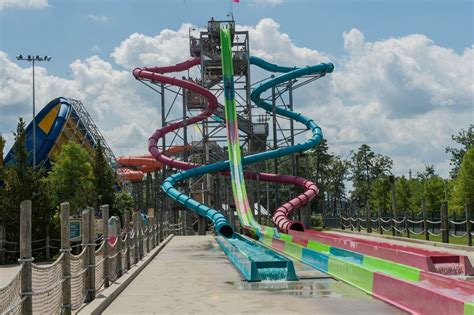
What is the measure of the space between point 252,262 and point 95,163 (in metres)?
26.0

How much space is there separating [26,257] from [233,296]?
510cm

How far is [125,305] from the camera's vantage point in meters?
10.3

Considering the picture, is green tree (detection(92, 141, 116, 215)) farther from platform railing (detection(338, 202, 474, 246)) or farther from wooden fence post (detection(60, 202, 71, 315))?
wooden fence post (detection(60, 202, 71, 315))

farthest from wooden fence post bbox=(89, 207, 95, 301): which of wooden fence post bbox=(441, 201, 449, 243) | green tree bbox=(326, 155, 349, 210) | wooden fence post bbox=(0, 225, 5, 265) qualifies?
green tree bbox=(326, 155, 349, 210)

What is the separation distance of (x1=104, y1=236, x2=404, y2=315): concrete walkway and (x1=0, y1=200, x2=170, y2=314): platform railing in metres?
0.51

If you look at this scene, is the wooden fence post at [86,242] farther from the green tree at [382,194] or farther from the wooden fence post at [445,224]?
the green tree at [382,194]

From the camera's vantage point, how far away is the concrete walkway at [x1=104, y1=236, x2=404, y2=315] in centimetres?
940

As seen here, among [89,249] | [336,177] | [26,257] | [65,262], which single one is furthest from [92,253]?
[336,177]

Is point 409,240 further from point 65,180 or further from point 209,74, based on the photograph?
point 65,180

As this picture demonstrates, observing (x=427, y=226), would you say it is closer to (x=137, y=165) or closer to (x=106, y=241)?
(x=106, y=241)

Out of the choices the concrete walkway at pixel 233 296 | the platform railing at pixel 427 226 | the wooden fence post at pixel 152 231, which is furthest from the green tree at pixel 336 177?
the concrete walkway at pixel 233 296

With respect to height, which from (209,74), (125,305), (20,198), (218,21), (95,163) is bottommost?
(125,305)

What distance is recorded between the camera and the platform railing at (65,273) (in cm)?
645

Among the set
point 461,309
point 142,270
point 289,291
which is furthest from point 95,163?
point 461,309
